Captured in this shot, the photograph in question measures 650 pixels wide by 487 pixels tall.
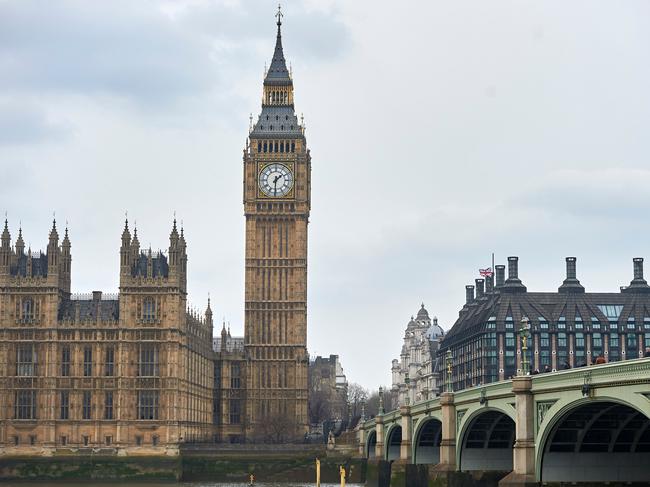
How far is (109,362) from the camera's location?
5241 inches

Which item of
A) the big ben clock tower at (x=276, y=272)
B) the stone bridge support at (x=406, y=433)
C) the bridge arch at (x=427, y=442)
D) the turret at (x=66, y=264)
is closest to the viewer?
the bridge arch at (x=427, y=442)

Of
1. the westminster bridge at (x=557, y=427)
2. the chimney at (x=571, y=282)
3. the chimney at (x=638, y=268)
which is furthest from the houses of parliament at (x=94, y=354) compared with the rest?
the chimney at (x=638, y=268)

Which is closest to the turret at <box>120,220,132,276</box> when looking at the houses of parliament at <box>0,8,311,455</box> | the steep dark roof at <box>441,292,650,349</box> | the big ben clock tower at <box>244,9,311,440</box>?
the houses of parliament at <box>0,8,311,455</box>

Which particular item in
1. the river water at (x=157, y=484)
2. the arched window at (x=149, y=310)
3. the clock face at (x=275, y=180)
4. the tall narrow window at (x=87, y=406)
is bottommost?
the river water at (x=157, y=484)

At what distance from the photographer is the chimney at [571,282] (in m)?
182

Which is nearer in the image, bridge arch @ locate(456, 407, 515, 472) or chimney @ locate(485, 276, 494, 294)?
bridge arch @ locate(456, 407, 515, 472)

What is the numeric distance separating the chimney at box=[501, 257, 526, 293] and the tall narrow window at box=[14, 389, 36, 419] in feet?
235

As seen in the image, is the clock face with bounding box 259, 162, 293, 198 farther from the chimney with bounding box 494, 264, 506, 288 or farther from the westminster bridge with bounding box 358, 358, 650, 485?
the westminster bridge with bounding box 358, 358, 650, 485

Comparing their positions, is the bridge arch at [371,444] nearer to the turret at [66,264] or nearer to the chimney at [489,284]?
the turret at [66,264]

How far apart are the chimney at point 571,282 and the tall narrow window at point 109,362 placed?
238 feet

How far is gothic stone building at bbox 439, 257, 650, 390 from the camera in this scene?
175 metres

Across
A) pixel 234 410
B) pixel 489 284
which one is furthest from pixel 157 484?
pixel 489 284

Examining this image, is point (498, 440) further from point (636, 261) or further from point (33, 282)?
point (636, 261)

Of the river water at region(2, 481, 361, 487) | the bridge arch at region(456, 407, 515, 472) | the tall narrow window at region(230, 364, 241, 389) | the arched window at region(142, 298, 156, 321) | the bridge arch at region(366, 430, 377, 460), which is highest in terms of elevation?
the arched window at region(142, 298, 156, 321)
